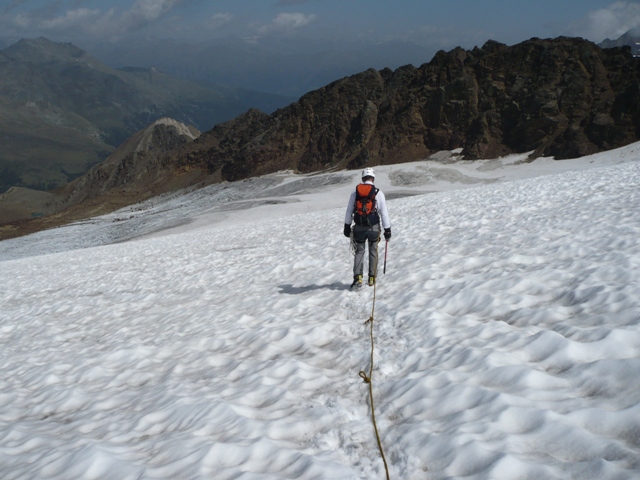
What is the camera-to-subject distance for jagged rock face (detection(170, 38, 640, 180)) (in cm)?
6406

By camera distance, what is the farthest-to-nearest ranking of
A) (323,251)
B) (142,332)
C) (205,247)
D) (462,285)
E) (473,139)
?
(473,139) → (205,247) → (323,251) → (142,332) → (462,285)

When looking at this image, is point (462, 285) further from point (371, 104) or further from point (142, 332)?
point (371, 104)

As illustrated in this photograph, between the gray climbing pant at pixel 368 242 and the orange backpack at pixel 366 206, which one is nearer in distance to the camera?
the orange backpack at pixel 366 206

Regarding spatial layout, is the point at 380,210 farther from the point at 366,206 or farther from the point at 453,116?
the point at 453,116

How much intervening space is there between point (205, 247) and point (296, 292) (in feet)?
39.7

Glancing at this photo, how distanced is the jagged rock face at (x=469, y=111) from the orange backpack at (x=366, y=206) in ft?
198

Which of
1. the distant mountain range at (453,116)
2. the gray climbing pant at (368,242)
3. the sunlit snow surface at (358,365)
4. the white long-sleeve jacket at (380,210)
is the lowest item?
the sunlit snow surface at (358,365)

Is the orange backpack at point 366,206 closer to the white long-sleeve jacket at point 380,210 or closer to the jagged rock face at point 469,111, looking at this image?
the white long-sleeve jacket at point 380,210

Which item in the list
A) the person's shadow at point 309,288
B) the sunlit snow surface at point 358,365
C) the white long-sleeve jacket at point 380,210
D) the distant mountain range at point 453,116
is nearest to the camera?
the sunlit snow surface at point 358,365

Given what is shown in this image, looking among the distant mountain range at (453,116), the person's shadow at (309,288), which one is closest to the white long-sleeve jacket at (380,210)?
the person's shadow at (309,288)

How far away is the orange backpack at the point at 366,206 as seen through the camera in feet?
31.2

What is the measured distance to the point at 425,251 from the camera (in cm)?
1246

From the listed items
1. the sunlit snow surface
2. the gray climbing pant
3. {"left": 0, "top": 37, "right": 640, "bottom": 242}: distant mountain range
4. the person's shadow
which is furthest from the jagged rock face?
the gray climbing pant

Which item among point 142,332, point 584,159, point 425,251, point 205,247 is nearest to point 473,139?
point 584,159
